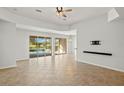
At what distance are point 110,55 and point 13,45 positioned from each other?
548 centimetres

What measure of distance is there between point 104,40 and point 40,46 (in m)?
7.15

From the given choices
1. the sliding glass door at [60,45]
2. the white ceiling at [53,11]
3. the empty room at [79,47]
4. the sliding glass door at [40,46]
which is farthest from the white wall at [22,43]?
the sliding glass door at [60,45]

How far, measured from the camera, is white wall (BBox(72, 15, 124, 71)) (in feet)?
18.8

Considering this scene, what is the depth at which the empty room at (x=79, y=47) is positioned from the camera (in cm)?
441

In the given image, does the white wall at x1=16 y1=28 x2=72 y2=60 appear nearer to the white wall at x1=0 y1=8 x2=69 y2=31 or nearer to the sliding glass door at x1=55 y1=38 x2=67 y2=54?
the white wall at x1=0 y1=8 x2=69 y2=31

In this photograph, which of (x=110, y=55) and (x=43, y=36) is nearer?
(x=110, y=55)

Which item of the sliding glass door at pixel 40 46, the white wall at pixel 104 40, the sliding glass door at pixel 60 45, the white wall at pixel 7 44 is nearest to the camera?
the white wall at pixel 104 40

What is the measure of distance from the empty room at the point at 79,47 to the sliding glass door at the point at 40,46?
0.38 metres

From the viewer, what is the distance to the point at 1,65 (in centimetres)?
612

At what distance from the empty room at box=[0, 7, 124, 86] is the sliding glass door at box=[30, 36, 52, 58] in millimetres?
379

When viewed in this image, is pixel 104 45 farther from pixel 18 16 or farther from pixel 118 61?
pixel 18 16

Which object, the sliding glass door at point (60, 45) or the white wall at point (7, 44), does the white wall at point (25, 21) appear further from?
the sliding glass door at point (60, 45)

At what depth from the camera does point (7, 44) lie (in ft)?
20.9
